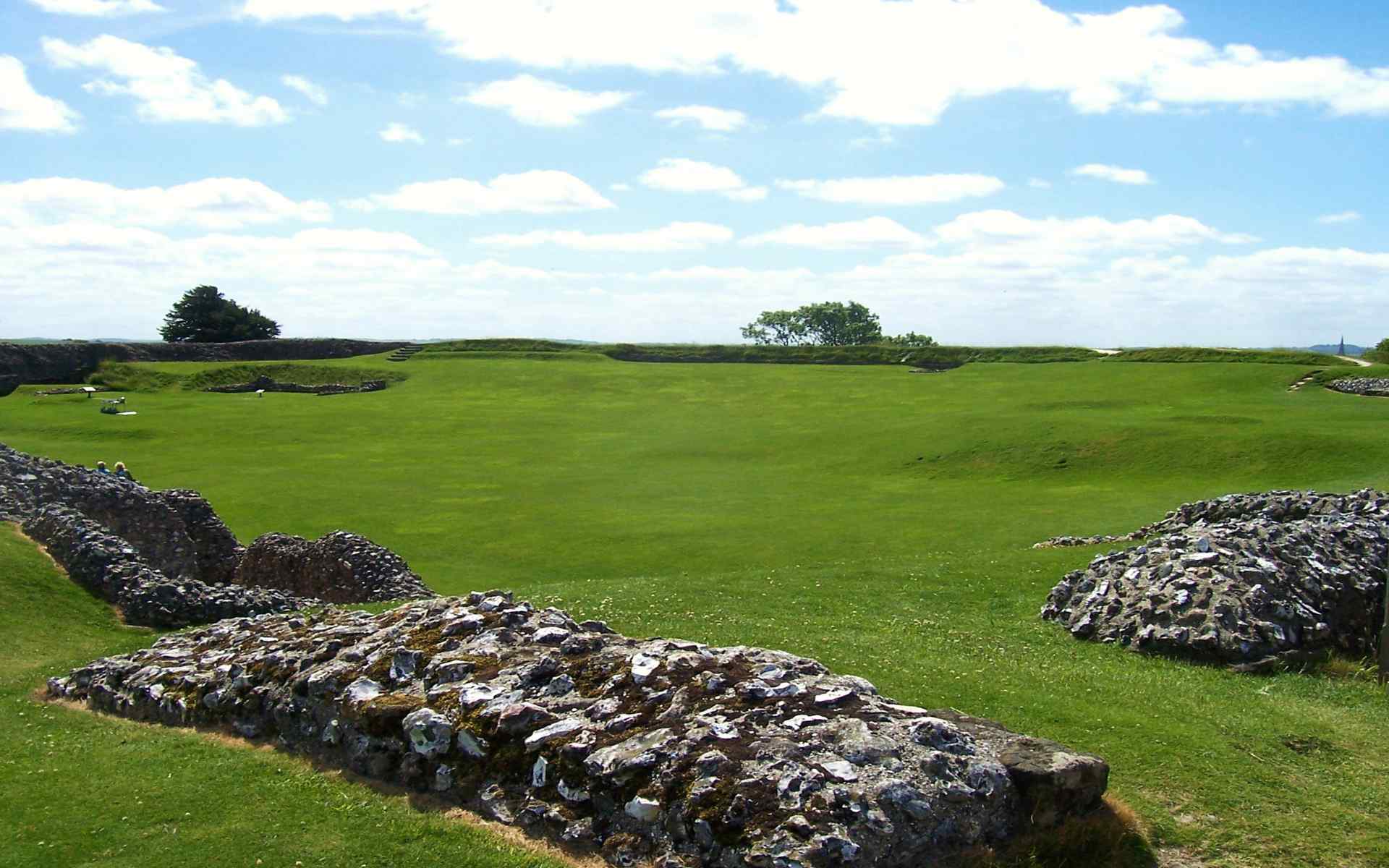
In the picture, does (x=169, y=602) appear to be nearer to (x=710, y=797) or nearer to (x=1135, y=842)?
(x=710, y=797)

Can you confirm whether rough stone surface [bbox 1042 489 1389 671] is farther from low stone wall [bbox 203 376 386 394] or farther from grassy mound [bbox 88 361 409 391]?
grassy mound [bbox 88 361 409 391]

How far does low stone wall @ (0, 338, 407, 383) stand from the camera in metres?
78.6

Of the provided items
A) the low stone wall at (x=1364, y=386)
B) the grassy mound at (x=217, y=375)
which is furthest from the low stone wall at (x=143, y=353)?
the low stone wall at (x=1364, y=386)

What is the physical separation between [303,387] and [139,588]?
68.7 metres

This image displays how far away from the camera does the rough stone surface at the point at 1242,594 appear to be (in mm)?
15109

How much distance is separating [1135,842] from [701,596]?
11.4m

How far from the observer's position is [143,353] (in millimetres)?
91000

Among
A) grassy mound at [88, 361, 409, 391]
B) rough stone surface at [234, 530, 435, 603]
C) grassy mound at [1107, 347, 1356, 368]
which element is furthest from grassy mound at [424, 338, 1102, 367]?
rough stone surface at [234, 530, 435, 603]

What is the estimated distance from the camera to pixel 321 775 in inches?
406

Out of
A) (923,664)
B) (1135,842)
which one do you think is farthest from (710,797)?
(923,664)

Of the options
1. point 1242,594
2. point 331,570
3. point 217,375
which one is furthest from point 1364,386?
point 217,375

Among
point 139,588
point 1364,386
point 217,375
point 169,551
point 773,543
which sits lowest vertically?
point 773,543

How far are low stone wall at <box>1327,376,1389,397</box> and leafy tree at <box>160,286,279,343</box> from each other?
105 meters

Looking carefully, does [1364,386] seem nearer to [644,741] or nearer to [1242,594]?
[1242,594]
